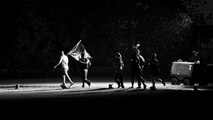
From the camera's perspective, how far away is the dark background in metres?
45.6

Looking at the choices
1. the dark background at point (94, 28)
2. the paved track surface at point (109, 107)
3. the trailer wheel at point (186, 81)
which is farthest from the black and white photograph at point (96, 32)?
the paved track surface at point (109, 107)

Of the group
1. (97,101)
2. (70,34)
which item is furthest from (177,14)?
(97,101)

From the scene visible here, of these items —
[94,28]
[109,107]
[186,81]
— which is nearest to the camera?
[109,107]

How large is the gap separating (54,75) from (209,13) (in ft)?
49.9

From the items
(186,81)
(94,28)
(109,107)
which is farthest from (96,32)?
(109,107)

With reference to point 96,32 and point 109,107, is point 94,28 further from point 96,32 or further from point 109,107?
point 109,107

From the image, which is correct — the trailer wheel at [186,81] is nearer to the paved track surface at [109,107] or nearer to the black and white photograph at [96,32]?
the black and white photograph at [96,32]

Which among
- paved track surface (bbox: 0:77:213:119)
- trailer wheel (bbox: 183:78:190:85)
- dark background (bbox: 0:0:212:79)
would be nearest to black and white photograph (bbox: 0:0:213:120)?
dark background (bbox: 0:0:212:79)

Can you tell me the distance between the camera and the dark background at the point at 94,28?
45.6m

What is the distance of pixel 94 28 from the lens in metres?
47.3

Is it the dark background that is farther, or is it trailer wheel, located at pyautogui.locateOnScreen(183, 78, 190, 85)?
the dark background

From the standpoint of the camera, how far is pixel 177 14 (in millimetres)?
46031

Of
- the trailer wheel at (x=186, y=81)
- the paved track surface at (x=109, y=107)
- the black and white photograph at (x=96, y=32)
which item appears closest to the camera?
the paved track surface at (x=109, y=107)

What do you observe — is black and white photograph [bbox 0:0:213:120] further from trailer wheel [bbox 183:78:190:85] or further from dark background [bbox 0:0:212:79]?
trailer wheel [bbox 183:78:190:85]
